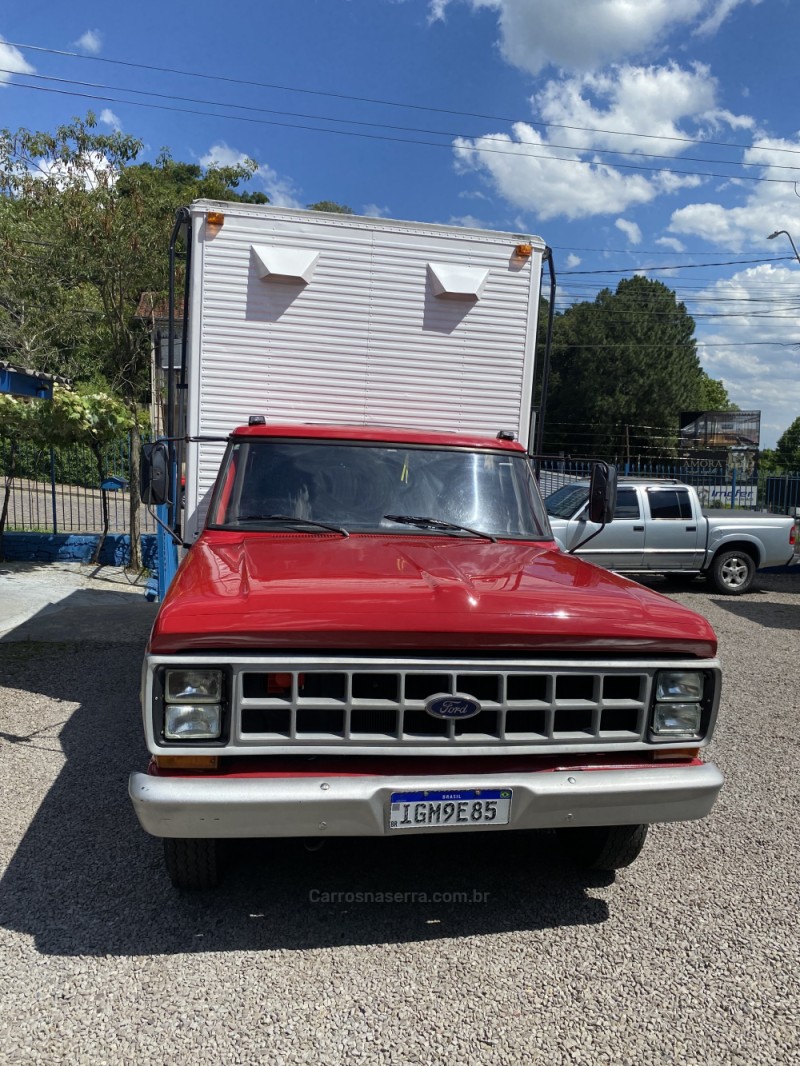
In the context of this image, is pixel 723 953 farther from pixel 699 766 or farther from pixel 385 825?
pixel 385 825

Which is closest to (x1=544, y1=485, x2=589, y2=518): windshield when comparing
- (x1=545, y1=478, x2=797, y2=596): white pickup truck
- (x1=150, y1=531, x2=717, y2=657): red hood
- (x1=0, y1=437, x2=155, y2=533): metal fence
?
(x1=545, y1=478, x2=797, y2=596): white pickup truck

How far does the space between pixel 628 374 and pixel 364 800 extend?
5109 centimetres

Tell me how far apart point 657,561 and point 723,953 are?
9.57 metres

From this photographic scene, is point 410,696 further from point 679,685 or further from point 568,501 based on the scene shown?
point 568,501

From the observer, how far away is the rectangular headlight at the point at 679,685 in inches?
119

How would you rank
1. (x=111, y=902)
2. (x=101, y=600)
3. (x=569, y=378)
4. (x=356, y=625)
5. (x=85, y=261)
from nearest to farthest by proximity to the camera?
(x=356, y=625) → (x=111, y=902) → (x=101, y=600) → (x=85, y=261) → (x=569, y=378)

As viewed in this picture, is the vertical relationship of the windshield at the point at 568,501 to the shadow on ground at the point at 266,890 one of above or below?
above

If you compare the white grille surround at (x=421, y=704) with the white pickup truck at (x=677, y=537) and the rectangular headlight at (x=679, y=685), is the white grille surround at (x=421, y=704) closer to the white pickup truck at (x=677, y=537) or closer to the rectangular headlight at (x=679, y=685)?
the rectangular headlight at (x=679, y=685)

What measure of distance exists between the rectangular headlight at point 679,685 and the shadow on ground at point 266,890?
106 cm

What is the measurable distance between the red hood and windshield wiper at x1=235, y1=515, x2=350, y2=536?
0.46 metres

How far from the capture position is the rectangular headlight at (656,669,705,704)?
303cm

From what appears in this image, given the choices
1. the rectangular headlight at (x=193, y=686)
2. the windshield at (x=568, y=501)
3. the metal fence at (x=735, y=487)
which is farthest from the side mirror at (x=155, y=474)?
the metal fence at (x=735, y=487)

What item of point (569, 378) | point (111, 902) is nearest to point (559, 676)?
point (111, 902)

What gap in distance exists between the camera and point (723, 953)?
10.3ft
